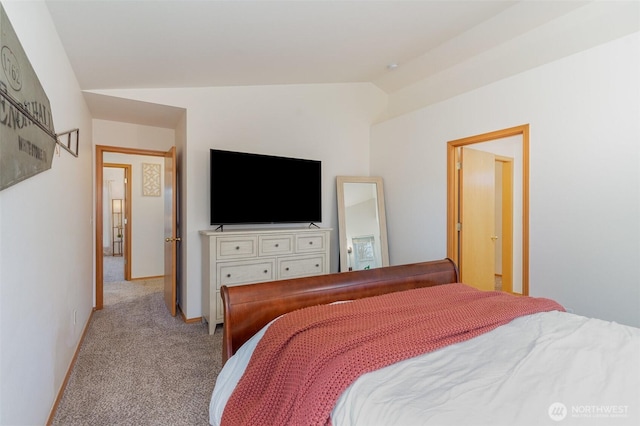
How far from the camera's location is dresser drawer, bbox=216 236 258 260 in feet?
10.0

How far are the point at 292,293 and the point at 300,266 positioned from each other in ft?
5.83

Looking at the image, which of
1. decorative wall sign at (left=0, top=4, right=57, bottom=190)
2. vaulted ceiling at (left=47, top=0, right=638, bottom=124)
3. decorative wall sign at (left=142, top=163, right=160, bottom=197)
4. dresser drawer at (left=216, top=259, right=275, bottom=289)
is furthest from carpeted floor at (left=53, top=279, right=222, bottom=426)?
decorative wall sign at (left=142, top=163, right=160, bottom=197)

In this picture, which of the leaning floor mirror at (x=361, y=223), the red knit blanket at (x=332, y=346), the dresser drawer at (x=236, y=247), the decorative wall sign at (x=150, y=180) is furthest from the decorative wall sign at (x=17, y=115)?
the decorative wall sign at (x=150, y=180)

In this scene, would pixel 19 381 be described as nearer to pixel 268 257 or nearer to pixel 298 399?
pixel 298 399

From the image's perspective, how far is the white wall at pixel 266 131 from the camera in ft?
10.9

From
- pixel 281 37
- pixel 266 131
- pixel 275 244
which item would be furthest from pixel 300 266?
pixel 281 37

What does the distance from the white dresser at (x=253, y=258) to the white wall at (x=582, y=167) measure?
2017 millimetres

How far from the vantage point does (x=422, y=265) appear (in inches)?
88.7

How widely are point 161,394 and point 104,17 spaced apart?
233cm

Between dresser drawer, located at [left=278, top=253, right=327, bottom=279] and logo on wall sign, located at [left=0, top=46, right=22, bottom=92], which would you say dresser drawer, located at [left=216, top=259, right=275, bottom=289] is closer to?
dresser drawer, located at [left=278, top=253, right=327, bottom=279]

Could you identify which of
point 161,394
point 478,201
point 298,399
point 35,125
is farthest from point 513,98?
point 161,394

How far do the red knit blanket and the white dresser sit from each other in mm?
→ 1800

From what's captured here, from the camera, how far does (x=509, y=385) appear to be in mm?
966

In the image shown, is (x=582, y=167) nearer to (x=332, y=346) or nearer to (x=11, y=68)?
(x=332, y=346)
